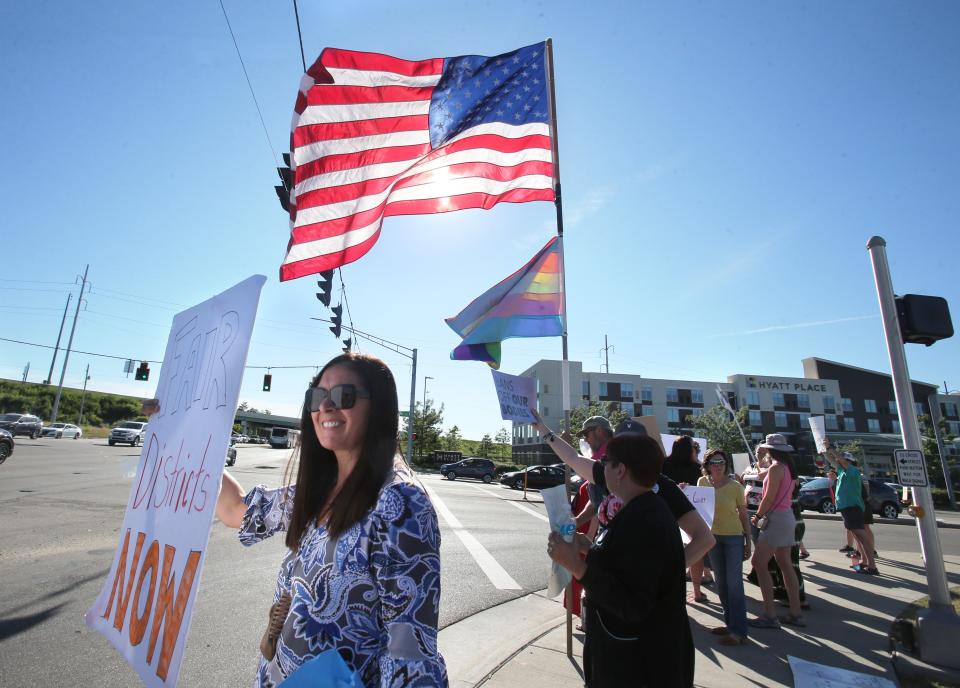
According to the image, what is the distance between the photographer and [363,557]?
1.40 m

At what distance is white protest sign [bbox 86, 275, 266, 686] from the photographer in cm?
171

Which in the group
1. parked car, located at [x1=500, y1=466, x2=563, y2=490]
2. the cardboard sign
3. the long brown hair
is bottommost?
parked car, located at [x1=500, y1=466, x2=563, y2=490]

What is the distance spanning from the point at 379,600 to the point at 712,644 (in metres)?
4.43

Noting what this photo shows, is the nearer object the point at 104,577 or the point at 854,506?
the point at 104,577

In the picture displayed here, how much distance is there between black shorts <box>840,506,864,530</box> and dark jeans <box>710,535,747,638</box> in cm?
474

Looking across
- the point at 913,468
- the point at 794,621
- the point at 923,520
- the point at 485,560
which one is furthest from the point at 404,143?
the point at 485,560

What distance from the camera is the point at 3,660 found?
369cm

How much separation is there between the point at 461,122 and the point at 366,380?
415 centimetres

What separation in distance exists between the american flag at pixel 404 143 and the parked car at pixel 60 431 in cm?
4796

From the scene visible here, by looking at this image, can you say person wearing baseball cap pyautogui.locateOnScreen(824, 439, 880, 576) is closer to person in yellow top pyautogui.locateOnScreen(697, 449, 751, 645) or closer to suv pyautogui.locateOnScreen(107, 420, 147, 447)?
person in yellow top pyautogui.locateOnScreen(697, 449, 751, 645)

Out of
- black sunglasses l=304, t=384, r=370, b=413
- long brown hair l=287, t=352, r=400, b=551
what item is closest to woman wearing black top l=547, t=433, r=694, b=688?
long brown hair l=287, t=352, r=400, b=551

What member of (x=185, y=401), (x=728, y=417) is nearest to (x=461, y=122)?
(x=185, y=401)

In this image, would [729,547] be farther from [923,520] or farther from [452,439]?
[452,439]

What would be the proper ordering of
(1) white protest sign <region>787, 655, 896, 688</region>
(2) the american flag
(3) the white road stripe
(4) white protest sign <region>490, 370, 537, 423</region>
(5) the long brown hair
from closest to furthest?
(5) the long brown hair < (1) white protest sign <region>787, 655, 896, 688</region> < (2) the american flag < (4) white protest sign <region>490, 370, 537, 423</region> < (3) the white road stripe
